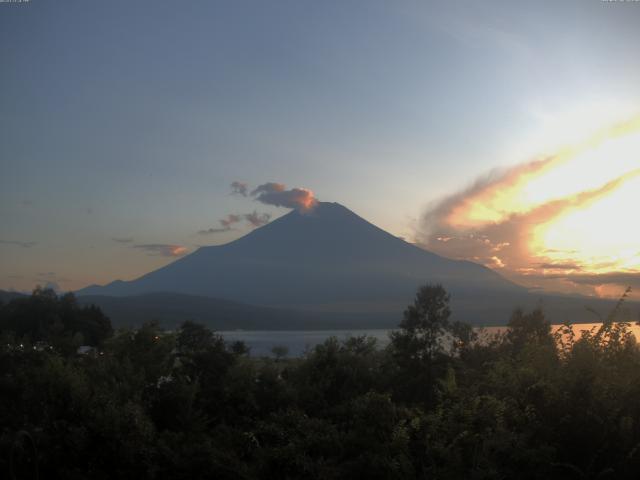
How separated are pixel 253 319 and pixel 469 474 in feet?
504

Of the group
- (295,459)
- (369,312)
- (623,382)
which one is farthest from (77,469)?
(369,312)

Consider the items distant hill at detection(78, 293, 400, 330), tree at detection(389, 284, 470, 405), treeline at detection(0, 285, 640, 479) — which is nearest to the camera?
treeline at detection(0, 285, 640, 479)

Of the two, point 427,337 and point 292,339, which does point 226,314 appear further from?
point 427,337

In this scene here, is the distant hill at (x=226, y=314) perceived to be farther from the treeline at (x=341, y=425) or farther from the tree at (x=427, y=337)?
the treeline at (x=341, y=425)

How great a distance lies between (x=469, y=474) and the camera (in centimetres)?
443

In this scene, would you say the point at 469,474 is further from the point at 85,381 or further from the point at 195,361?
the point at 195,361

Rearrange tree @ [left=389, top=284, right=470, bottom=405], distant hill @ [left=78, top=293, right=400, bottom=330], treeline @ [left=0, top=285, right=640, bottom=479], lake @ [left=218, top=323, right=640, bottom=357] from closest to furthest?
treeline @ [left=0, top=285, right=640, bottom=479] → tree @ [left=389, top=284, right=470, bottom=405] → lake @ [left=218, top=323, right=640, bottom=357] → distant hill @ [left=78, top=293, right=400, bottom=330]

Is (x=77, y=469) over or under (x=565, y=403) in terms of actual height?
under

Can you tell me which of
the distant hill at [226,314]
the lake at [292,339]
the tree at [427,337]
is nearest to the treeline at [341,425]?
the lake at [292,339]

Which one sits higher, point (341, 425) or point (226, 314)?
point (341, 425)

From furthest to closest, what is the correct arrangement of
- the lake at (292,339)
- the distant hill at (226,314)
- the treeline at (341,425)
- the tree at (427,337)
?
the distant hill at (226,314), the lake at (292,339), the tree at (427,337), the treeline at (341,425)

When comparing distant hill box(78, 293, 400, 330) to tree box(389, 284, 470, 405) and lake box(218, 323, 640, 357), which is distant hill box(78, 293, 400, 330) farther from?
tree box(389, 284, 470, 405)

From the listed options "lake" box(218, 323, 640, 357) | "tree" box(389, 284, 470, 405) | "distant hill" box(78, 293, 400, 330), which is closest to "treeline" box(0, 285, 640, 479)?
"lake" box(218, 323, 640, 357)

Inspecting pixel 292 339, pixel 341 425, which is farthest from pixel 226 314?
pixel 341 425
